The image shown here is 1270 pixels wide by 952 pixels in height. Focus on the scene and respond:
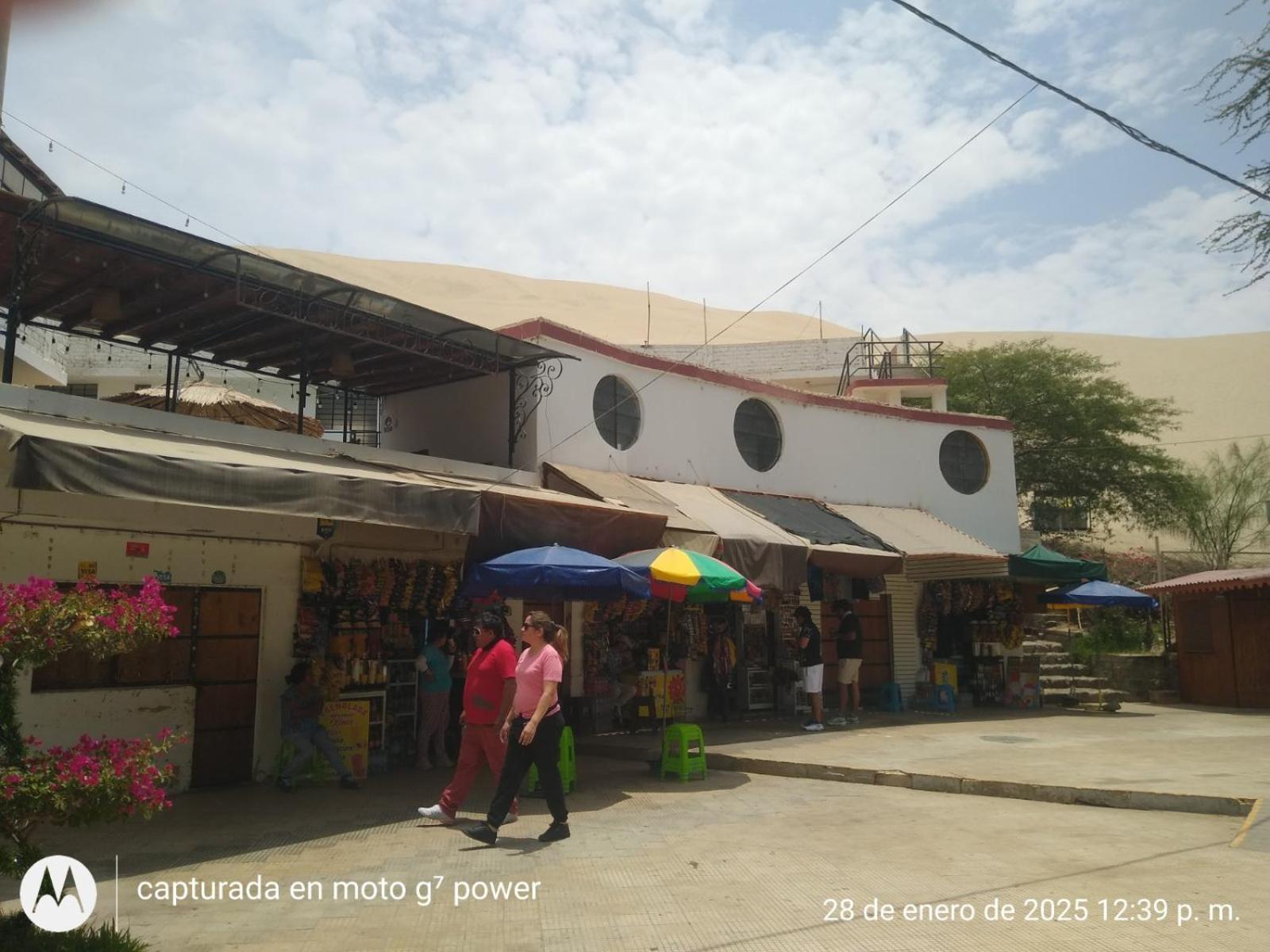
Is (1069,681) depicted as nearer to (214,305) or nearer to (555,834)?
(555,834)

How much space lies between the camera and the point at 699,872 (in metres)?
6.40

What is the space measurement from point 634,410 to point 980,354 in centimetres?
2231

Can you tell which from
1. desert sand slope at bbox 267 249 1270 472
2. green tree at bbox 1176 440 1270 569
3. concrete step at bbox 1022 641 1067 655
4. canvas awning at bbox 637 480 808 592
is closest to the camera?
canvas awning at bbox 637 480 808 592

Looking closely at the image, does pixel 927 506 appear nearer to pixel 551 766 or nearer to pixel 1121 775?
pixel 1121 775

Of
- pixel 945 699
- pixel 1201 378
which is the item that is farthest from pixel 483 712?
pixel 1201 378

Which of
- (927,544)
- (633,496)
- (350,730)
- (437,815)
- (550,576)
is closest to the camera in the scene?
(437,815)

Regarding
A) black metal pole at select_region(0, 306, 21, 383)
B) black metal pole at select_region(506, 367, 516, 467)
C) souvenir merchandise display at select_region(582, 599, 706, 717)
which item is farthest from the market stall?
black metal pole at select_region(0, 306, 21, 383)

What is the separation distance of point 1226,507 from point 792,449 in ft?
73.4

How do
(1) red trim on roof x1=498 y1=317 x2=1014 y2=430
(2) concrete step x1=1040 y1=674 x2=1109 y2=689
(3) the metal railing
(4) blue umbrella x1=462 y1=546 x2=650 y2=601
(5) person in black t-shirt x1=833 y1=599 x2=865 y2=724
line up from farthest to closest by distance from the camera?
(3) the metal railing
(2) concrete step x1=1040 y1=674 x2=1109 y2=689
(5) person in black t-shirt x1=833 y1=599 x2=865 y2=724
(1) red trim on roof x1=498 y1=317 x2=1014 y2=430
(4) blue umbrella x1=462 y1=546 x2=650 y2=601

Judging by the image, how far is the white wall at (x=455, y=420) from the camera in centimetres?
1341

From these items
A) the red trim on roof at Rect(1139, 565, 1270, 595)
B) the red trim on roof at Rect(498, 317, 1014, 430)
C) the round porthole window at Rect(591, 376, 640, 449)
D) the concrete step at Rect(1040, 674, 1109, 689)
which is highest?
the red trim on roof at Rect(498, 317, 1014, 430)

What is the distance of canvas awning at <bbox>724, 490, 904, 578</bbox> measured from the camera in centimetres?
1390

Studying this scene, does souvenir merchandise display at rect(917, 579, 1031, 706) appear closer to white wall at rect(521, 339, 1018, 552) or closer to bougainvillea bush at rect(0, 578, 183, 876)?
white wall at rect(521, 339, 1018, 552)

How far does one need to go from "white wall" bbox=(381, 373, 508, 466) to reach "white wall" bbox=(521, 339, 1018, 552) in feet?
2.58
